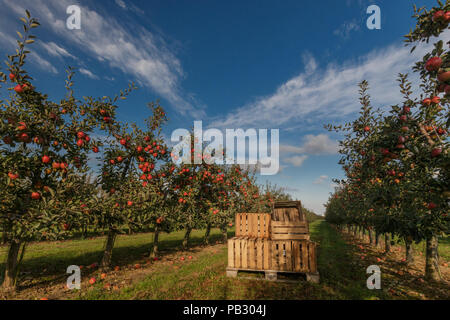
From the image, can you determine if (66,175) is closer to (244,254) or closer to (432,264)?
(244,254)

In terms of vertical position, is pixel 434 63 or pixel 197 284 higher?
pixel 434 63

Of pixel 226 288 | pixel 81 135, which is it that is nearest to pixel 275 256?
pixel 226 288

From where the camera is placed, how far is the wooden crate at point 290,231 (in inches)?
261

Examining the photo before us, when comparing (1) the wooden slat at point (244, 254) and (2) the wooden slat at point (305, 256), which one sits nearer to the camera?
(2) the wooden slat at point (305, 256)

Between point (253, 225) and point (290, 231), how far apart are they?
1.54 meters

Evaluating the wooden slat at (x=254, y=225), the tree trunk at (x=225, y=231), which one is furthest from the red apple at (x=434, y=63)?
the tree trunk at (x=225, y=231)

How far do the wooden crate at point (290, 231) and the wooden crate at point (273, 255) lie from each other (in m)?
0.35

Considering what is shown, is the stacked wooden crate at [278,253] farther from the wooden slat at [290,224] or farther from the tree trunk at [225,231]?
the tree trunk at [225,231]

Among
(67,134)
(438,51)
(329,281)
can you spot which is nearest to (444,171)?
(438,51)

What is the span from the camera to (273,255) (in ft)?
20.6

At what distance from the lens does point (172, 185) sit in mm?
9070

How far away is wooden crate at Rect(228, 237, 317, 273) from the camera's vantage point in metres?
6.01

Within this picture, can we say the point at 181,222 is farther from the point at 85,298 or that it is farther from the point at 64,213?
the point at 64,213

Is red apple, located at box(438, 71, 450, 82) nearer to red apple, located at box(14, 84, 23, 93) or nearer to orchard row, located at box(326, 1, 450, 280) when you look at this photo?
orchard row, located at box(326, 1, 450, 280)
